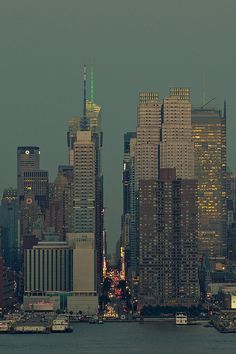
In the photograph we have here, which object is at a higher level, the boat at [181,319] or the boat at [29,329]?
the boat at [181,319]

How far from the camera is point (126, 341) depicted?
164500 millimetres

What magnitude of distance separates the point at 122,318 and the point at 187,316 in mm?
4840

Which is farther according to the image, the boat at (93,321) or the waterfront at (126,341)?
the boat at (93,321)

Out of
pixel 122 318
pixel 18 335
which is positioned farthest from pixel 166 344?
pixel 122 318

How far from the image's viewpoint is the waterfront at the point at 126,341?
156 meters

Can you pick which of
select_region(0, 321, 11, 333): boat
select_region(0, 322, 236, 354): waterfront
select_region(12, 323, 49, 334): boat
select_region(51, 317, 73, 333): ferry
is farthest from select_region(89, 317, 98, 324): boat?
select_region(0, 321, 11, 333): boat

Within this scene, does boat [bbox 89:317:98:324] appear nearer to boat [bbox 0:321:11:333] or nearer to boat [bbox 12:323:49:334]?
boat [bbox 12:323:49:334]

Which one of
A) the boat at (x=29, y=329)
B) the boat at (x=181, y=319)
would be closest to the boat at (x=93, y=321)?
the boat at (x=181, y=319)

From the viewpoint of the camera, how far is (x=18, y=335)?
577 feet

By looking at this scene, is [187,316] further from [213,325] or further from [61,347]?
[61,347]

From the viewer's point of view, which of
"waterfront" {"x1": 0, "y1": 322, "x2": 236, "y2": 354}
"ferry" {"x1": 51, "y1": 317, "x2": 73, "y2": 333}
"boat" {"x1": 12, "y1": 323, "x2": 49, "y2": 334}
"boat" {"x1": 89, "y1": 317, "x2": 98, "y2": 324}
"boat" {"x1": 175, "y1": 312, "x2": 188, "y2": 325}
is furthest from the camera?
"boat" {"x1": 89, "y1": 317, "x2": 98, "y2": 324}

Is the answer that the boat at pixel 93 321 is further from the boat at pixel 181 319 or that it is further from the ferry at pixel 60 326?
the ferry at pixel 60 326

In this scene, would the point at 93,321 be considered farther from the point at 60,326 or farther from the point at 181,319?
the point at 60,326

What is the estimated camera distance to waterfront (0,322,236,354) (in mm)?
156125
